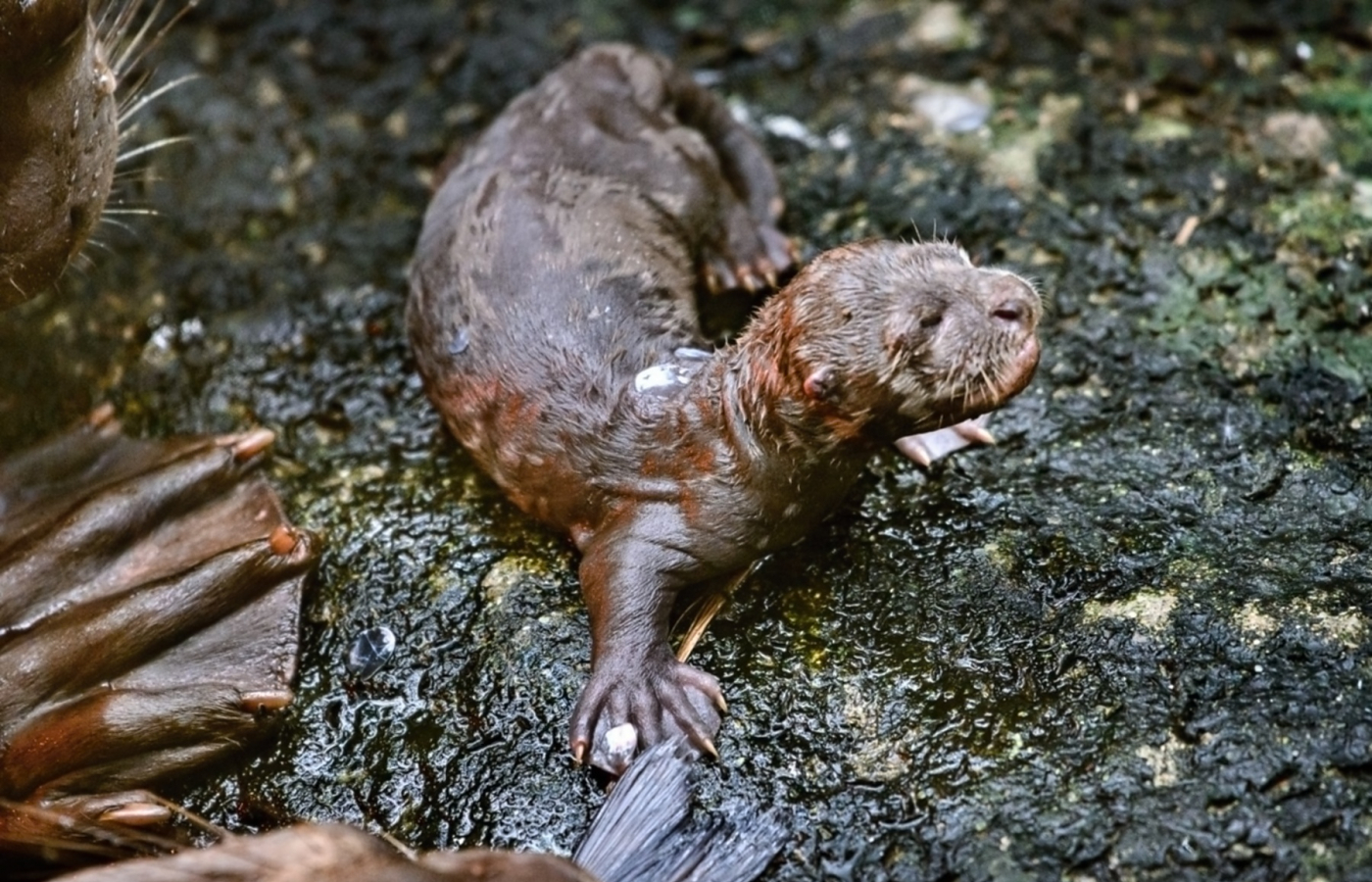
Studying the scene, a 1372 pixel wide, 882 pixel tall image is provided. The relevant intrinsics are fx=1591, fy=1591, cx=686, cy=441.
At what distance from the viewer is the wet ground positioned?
2973 mm

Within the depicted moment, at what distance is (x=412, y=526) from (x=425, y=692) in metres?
0.51

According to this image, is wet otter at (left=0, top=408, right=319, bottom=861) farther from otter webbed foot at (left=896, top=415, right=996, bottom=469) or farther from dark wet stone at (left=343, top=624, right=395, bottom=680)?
otter webbed foot at (left=896, top=415, right=996, bottom=469)

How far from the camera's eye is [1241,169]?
438cm

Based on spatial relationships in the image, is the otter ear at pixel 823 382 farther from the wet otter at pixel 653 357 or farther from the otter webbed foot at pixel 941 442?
the otter webbed foot at pixel 941 442

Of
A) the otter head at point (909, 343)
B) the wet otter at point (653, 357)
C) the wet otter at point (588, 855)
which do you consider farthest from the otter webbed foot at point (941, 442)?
the wet otter at point (588, 855)

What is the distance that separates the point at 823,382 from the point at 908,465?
626mm

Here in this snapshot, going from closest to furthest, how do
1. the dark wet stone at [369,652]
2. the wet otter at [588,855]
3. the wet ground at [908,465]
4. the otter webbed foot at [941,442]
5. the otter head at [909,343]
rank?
the wet otter at [588,855]
the wet ground at [908,465]
the otter head at [909,343]
the dark wet stone at [369,652]
the otter webbed foot at [941,442]

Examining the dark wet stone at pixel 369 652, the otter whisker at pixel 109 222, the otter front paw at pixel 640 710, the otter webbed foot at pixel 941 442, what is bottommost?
the otter webbed foot at pixel 941 442

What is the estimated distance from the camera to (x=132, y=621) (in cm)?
341

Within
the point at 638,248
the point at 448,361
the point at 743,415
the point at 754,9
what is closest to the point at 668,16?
the point at 754,9

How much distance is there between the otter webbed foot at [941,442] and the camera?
3.66 meters

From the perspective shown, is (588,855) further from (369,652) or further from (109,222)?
(109,222)

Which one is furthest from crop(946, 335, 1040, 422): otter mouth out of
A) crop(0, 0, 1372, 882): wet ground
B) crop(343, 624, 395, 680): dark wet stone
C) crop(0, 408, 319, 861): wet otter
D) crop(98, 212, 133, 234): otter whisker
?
crop(98, 212, 133, 234): otter whisker

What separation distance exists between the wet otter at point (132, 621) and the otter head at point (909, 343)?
1.31m
